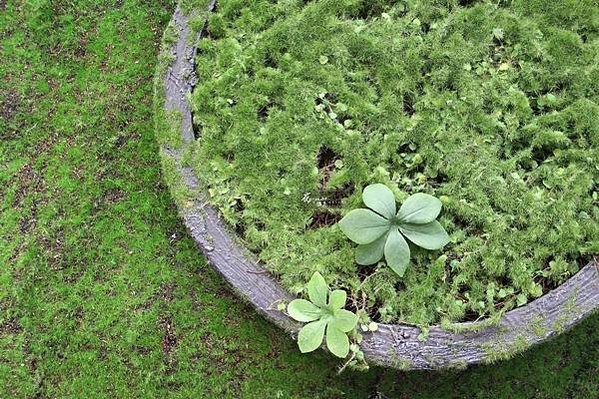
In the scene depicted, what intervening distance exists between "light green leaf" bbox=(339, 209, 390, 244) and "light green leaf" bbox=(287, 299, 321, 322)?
32 cm

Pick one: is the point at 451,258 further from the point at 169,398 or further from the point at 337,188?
the point at 169,398

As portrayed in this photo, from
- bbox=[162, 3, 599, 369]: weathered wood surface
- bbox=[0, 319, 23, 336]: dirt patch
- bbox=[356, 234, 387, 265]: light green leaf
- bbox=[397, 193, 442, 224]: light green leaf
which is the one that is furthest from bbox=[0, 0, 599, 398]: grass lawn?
bbox=[397, 193, 442, 224]: light green leaf

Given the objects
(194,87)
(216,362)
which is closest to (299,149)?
(194,87)

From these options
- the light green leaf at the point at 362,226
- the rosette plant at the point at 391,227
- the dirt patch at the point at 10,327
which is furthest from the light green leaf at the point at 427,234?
the dirt patch at the point at 10,327

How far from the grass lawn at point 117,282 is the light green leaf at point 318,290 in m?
0.65

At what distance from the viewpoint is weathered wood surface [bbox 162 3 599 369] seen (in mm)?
2471

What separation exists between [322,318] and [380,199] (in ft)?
1.77

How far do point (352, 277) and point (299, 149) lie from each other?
0.61 m

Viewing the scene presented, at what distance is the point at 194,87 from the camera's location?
2828 mm

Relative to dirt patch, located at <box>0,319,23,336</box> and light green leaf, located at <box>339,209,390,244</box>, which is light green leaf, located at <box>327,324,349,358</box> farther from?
dirt patch, located at <box>0,319,23,336</box>

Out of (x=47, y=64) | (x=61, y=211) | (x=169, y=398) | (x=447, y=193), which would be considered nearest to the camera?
(x=447, y=193)

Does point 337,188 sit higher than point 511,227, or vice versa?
point 337,188

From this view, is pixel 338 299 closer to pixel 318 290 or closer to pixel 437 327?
pixel 318 290

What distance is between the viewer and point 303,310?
2.50 metres
